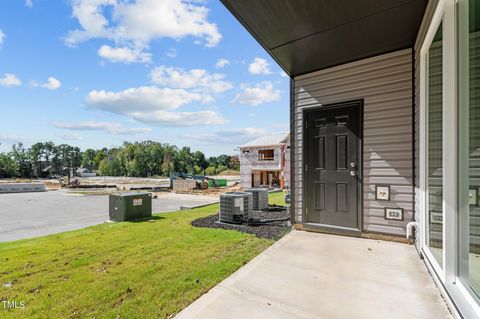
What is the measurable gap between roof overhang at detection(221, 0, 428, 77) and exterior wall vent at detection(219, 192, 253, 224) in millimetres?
2973

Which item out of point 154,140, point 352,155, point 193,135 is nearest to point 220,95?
point 352,155

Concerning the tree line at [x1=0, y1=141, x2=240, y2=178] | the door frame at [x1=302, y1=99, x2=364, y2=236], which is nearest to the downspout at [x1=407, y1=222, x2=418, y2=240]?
the door frame at [x1=302, y1=99, x2=364, y2=236]

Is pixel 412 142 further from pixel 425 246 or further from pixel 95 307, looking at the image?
pixel 95 307

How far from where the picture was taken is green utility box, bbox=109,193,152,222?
20.7 feet

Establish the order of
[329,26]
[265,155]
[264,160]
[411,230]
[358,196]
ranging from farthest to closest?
[265,155], [264,160], [358,196], [411,230], [329,26]

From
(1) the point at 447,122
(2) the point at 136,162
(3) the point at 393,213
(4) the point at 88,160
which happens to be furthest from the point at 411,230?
(4) the point at 88,160

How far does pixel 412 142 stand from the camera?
289cm

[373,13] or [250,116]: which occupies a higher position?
[250,116]

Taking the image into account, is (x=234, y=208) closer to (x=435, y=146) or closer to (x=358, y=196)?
(x=358, y=196)

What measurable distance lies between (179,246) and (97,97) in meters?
25.6

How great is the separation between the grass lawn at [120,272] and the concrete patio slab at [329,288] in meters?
0.28

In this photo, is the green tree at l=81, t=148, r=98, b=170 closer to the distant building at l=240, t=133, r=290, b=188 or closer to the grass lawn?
the distant building at l=240, t=133, r=290, b=188

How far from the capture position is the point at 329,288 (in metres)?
1.93

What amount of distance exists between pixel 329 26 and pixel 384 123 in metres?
1.49
